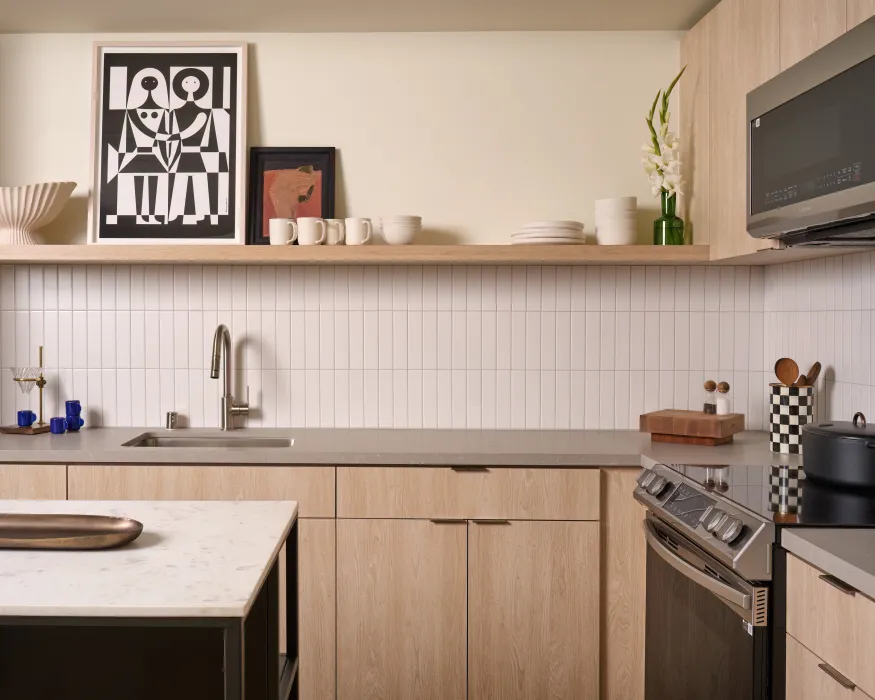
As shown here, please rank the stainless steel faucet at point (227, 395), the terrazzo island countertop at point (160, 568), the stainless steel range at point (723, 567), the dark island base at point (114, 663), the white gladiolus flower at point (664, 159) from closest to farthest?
1. the terrazzo island countertop at point (160, 568)
2. the dark island base at point (114, 663)
3. the stainless steel range at point (723, 567)
4. the white gladiolus flower at point (664, 159)
5. the stainless steel faucet at point (227, 395)

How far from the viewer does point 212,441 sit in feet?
10.1

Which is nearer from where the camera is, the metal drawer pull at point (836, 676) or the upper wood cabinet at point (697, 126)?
the metal drawer pull at point (836, 676)

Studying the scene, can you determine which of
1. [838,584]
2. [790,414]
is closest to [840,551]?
[838,584]

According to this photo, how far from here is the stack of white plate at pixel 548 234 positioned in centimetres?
289

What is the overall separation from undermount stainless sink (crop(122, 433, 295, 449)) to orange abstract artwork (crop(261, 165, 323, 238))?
79 cm

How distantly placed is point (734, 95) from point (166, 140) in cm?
210

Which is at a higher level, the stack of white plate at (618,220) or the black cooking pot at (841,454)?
the stack of white plate at (618,220)

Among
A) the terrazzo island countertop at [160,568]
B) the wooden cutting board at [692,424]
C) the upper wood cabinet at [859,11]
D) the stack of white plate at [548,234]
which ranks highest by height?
the upper wood cabinet at [859,11]

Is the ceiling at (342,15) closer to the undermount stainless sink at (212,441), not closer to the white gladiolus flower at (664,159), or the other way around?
the white gladiolus flower at (664,159)

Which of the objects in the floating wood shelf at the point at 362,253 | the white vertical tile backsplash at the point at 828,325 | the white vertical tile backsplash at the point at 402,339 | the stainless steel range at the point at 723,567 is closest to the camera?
the stainless steel range at the point at 723,567

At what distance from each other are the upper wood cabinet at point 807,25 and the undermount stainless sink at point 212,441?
2083 mm

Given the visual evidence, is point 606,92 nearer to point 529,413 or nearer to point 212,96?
point 529,413

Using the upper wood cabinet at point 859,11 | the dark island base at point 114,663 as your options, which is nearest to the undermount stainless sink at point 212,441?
the dark island base at point 114,663

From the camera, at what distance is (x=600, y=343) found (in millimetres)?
3197
